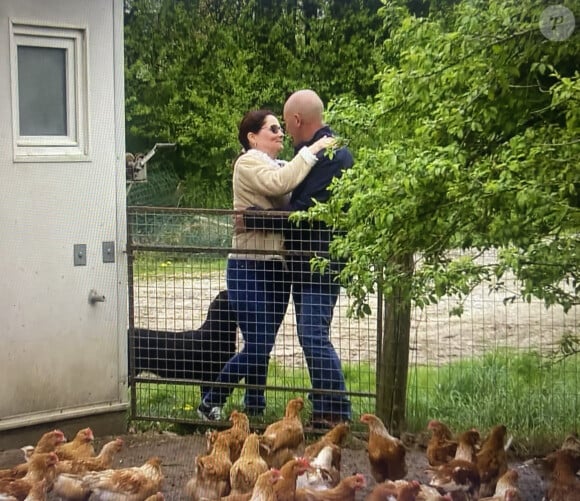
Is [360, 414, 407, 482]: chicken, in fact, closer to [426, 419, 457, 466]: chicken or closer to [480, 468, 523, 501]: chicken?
[426, 419, 457, 466]: chicken

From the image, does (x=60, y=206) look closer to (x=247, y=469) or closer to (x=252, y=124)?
(x=252, y=124)

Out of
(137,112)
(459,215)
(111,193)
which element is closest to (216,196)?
(137,112)

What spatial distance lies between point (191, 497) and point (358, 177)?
152 cm

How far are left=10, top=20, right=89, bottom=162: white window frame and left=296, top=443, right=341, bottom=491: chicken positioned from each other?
1.86m

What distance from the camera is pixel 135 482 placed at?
14.5ft

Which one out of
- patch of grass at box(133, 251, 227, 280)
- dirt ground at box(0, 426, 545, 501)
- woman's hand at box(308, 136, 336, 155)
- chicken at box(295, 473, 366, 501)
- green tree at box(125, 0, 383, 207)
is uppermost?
green tree at box(125, 0, 383, 207)

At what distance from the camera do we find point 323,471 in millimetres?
4512

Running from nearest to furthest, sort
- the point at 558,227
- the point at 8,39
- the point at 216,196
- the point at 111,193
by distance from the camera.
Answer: the point at 558,227 < the point at 8,39 < the point at 111,193 < the point at 216,196

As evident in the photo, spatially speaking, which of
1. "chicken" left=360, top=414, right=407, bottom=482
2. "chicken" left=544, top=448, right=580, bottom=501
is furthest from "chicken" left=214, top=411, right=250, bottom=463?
"chicken" left=544, top=448, right=580, bottom=501

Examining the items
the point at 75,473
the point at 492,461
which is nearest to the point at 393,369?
the point at 492,461

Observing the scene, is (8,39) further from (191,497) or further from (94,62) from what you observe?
(191,497)

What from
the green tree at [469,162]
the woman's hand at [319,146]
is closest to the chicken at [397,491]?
the green tree at [469,162]

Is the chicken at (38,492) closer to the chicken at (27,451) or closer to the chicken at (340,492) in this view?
the chicken at (27,451)

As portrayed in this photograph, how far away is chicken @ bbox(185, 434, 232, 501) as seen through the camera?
173 inches
